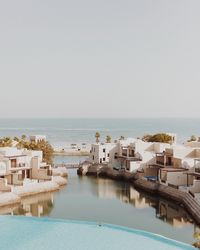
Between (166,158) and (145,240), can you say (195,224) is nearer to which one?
(145,240)

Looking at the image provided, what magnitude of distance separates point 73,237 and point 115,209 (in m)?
12.1

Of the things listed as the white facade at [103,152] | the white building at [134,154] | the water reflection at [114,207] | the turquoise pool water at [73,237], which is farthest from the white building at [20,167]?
the turquoise pool water at [73,237]

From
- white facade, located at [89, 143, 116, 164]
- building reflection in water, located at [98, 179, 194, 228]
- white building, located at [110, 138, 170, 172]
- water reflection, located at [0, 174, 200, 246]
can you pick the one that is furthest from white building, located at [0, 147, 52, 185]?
white facade, located at [89, 143, 116, 164]

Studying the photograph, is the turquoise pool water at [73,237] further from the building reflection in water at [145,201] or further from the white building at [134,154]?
the white building at [134,154]

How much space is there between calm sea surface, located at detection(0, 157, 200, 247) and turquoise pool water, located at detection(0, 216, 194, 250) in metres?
4.53

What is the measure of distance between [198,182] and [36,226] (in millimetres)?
16387

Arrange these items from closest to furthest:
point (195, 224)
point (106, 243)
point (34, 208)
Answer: point (106, 243) < point (195, 224) < point (34, 208)

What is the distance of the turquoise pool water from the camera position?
21.1 metres

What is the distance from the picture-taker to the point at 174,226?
29.1 m

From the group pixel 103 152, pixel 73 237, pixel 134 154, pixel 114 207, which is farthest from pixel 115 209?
pixel 103 152

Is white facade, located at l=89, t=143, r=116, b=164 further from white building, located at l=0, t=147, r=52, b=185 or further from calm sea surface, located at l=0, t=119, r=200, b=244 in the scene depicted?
white building, located at l=0, t=147, r=52, b=185

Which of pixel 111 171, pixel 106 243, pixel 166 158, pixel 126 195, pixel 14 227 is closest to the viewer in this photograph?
pixel 106 243

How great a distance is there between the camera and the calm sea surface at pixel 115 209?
2898cm

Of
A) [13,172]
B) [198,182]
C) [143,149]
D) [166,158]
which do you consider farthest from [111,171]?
[198,182]
